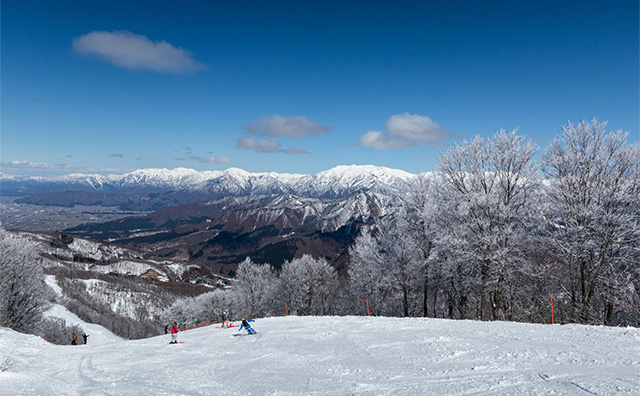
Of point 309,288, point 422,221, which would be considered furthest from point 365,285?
point 422,221

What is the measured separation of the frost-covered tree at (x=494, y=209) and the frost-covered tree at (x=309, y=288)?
3963 cm

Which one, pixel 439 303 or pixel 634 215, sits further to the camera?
pixel 439 303

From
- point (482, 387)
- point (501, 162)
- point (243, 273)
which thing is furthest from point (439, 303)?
point (243, 273)

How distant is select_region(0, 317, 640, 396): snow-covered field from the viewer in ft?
26.6

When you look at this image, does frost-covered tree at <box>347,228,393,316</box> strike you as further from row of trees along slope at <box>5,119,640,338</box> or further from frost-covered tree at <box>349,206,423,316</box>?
row of trees along slope at <box>5,119,640,338</box>

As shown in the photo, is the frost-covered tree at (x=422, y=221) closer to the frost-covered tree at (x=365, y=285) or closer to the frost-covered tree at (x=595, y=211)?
the frost-covered tree at (x=365, y=285)

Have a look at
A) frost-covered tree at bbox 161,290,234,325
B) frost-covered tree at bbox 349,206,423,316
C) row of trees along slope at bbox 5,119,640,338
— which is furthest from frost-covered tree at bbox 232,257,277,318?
row of trees along slope at bbox 5,119,640,338

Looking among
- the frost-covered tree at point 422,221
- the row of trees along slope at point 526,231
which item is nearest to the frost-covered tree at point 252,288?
the row of trees along slope at point 526,231

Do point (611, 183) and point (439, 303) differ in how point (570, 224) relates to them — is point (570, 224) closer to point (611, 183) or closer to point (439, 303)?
point (611, 183)

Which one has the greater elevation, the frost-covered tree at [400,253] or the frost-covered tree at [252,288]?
the frost-covered tree at [400,253]

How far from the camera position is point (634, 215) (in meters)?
17.1

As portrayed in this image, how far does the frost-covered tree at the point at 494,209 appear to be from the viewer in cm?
2005

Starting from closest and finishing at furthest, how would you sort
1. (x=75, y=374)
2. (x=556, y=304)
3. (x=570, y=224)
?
(x=75, y=374)
(x=570, y=224)
(x=556, y=304)

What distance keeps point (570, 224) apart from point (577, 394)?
14.6 meters
